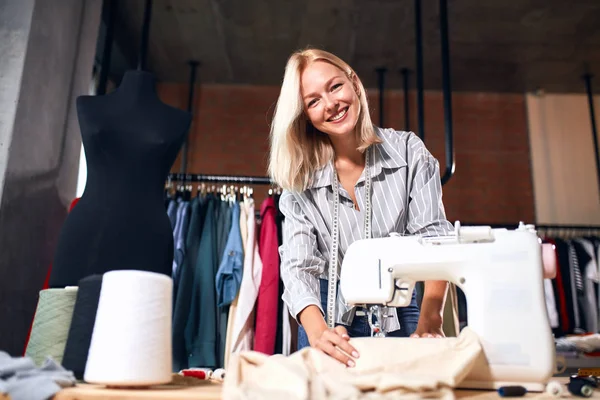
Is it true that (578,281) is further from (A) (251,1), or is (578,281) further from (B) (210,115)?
(B) (210,115)

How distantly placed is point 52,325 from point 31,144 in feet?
4.14

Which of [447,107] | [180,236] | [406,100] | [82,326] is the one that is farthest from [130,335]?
[406,100]

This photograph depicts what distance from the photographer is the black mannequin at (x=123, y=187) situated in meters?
1.49

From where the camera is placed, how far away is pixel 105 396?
30.5 inches

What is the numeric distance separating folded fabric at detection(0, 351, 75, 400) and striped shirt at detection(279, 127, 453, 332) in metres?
0.63

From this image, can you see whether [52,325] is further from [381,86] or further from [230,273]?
[381,86]

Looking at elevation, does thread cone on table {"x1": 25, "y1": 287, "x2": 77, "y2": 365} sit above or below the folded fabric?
above

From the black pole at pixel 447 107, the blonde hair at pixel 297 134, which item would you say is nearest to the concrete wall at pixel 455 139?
the black pole at pixel 447 107

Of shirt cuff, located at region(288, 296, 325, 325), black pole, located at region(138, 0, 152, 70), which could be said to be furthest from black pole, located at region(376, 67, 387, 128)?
shirt cuff, located at region(288, 296, 325, 325)

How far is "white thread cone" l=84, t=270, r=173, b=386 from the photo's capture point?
0.80m

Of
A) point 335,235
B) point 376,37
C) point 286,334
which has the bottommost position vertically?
point 286,334

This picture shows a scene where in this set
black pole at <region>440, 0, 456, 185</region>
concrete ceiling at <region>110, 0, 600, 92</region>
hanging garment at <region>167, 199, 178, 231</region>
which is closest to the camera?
black pole at <region>440, 0, 456, 185</region>

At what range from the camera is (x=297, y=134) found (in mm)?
1572

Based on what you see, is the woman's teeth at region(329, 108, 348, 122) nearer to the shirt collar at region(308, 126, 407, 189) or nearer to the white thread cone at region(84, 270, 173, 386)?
the shirt collar at region(308, 126, 407, 189)
